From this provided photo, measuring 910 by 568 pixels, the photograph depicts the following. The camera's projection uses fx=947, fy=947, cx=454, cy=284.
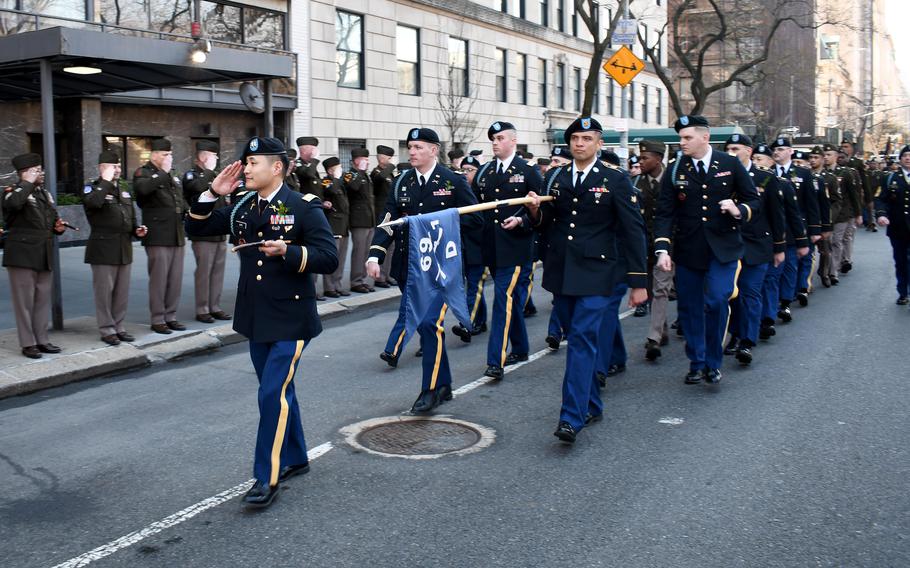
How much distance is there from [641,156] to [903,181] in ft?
15.2

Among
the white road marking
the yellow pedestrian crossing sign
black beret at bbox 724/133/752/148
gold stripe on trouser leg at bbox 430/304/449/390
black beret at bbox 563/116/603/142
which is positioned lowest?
the white road marking

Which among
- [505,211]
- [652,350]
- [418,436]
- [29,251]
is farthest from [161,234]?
[652,350]

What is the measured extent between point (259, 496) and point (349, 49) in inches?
884

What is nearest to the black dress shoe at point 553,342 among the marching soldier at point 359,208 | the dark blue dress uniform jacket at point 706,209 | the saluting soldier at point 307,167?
the dark blue dress uniform jacket at point 706,209

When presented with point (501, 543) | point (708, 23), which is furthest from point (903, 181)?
point (708, 23)

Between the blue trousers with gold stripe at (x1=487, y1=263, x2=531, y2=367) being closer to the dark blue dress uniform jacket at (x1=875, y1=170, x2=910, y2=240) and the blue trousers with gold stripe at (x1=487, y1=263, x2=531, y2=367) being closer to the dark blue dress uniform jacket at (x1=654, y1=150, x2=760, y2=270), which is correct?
the dark blue dress uniform jacket at (x1=654, y1=150, x2=760, y2=270)

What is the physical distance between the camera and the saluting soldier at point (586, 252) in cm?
648

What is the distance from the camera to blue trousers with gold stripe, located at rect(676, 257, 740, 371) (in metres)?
8.01

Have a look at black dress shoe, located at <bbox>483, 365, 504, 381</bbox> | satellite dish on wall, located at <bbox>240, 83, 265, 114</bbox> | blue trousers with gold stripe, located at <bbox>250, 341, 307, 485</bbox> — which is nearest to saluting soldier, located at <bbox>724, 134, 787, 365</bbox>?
black dress shoe, located at <bbox>483, 365, 504, 381</bbox>

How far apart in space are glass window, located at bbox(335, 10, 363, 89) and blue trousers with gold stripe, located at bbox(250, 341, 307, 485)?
21.1 m

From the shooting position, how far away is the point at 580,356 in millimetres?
6449

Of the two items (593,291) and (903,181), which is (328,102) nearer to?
(903,181)

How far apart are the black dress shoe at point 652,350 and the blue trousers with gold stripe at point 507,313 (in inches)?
47.3

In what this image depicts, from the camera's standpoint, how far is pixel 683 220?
823cm
